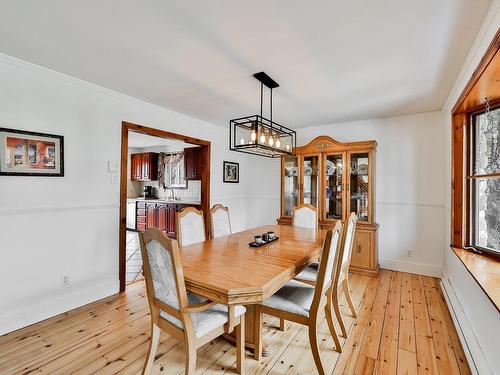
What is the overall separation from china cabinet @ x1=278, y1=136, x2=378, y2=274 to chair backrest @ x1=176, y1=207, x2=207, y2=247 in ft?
5.30

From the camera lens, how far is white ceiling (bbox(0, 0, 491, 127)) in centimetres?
154

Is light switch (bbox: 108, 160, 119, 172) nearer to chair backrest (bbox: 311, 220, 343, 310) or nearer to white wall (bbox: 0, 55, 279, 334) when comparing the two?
white wall (bbox: 0, 55, 279, 334)

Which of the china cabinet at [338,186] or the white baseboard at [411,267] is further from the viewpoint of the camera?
the china cabinet at [338,186]

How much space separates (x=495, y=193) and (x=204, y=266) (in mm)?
2404

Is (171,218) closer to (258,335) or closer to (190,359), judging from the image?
(258,335)

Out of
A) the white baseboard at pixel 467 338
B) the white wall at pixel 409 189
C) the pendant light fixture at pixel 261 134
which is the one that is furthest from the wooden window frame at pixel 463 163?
the pendant light fixture at pixel 261 134

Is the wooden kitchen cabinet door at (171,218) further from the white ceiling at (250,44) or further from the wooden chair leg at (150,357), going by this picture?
the wooden chair leg at (150,357)

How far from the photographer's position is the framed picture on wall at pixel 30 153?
2.17 m

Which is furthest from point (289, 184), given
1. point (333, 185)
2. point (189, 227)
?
point (189, 227)

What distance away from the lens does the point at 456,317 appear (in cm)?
229

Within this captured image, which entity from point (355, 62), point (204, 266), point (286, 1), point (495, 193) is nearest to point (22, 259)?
point (204, 266)

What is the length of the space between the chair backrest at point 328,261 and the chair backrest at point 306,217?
4.54 feet

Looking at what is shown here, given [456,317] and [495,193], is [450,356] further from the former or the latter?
[495,193]

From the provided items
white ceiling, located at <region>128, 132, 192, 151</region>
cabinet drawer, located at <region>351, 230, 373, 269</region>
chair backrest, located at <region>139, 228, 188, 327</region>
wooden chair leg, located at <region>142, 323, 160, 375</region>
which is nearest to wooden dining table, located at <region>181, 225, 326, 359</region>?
chair backrest, located at <region>139, 228, 188, 327</region>
